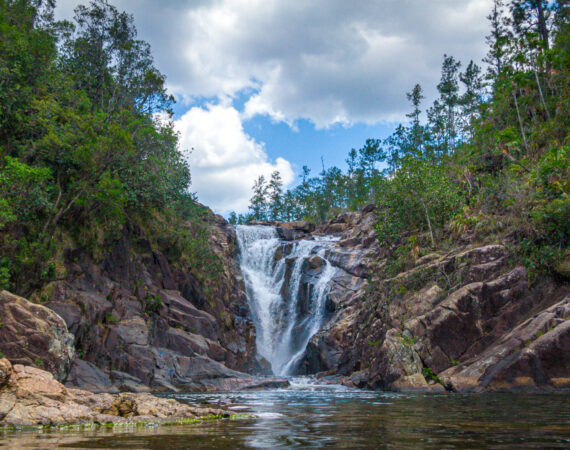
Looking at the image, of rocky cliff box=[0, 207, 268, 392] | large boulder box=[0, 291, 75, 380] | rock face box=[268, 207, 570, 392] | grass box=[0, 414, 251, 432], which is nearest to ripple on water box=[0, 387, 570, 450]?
grass box=[0, 414, 251, 432]

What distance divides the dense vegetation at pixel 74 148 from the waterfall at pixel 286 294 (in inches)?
413

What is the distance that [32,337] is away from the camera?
15.1m

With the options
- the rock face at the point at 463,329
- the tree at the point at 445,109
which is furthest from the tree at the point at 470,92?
the rock face at the point at 463,329

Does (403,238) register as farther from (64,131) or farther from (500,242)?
(64,131)

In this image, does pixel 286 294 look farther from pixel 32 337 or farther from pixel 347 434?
pixel 347 434

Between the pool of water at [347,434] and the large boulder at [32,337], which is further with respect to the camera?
the large boulder at [32,337]

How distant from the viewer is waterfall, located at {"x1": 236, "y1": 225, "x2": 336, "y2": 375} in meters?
38.7

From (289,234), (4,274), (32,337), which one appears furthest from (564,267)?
(289,234)

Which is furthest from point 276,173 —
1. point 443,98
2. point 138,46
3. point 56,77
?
point 56,77

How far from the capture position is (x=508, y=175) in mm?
24625

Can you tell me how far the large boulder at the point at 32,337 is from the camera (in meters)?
14.8

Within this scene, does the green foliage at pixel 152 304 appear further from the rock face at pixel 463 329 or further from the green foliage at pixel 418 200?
the green foliage at pixel 418 200

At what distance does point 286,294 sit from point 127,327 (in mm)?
21021

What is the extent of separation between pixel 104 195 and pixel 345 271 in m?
23.6
